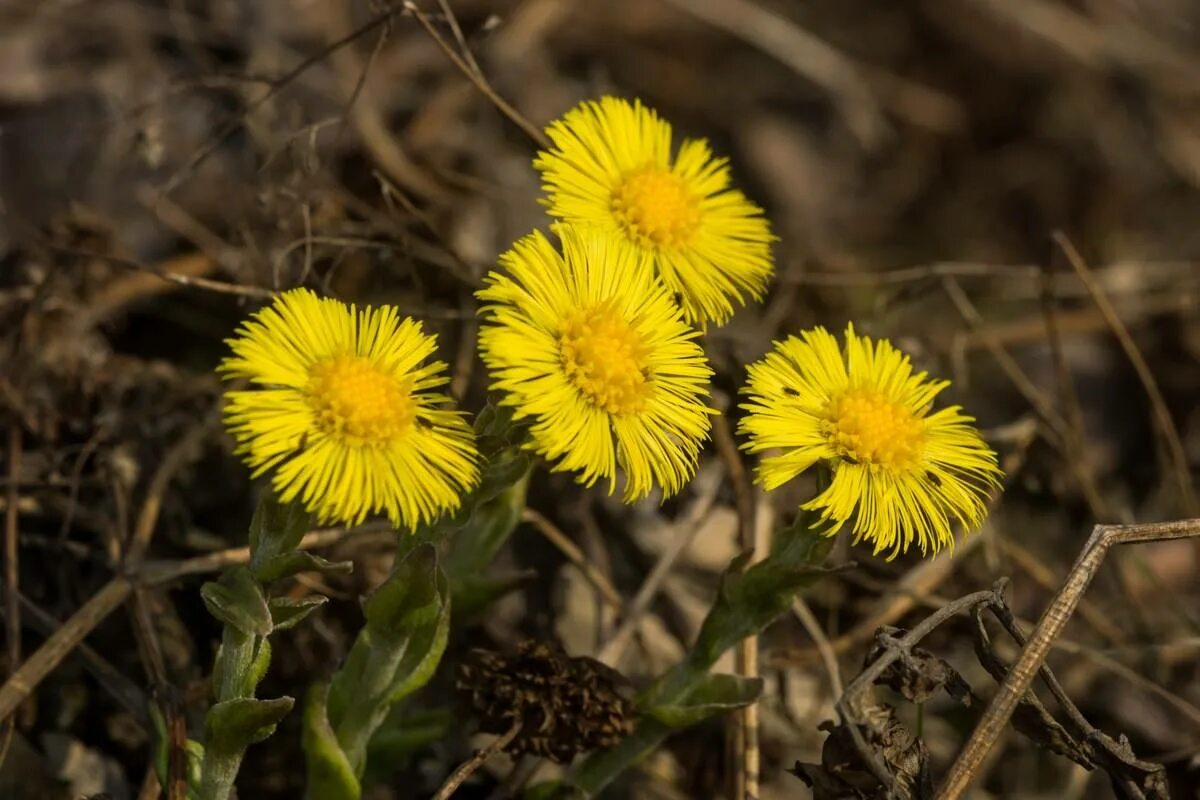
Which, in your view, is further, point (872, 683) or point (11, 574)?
point (11, 574)

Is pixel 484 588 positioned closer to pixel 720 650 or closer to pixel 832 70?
pixel 720 650

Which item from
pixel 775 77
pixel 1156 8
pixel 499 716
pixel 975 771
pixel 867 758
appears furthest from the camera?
pixel 1156 8

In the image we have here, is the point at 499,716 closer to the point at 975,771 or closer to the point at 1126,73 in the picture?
the point at 975,771

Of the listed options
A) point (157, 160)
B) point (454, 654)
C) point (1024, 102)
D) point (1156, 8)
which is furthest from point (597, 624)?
point (1156, 8)

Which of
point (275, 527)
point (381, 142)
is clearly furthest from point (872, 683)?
point (381, 142)

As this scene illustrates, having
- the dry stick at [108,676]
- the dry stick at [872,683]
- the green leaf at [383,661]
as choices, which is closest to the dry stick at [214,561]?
the dry stick at [108,676]

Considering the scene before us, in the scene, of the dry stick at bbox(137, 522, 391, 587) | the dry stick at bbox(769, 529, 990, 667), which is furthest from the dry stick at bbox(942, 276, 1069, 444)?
the dry stick at bbox(137, 522, 391, 587)

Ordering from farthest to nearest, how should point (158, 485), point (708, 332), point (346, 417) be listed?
point (708, 332), point (158, 485), point (346, 417)
